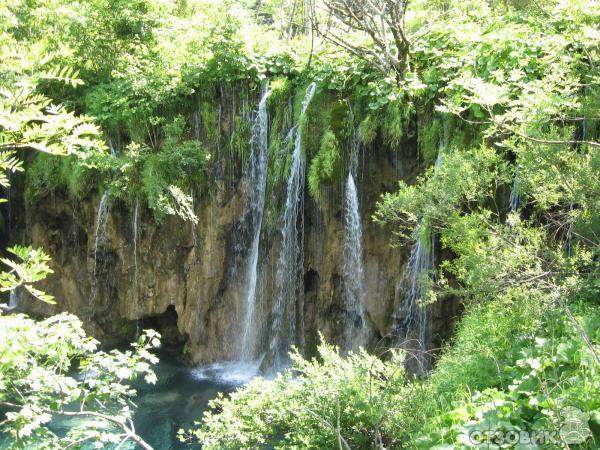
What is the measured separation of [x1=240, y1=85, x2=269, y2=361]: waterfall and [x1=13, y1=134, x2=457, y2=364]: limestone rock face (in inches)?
8.1

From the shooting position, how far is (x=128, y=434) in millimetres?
3445

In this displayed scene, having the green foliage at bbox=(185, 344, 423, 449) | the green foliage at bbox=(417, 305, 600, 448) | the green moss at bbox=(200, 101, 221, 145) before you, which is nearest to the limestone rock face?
the green moss at bbox=(200, 101, 221, 145)

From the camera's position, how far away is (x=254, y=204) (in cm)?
1051

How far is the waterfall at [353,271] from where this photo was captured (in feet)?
29.2

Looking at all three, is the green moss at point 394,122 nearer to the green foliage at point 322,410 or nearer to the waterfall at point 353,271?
the waterfall at point 353,271

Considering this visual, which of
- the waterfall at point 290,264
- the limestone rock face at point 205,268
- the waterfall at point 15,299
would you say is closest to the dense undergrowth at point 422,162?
the waterfall at point 290,264

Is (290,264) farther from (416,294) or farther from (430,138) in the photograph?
(430,138)

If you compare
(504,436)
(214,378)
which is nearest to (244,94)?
(214,378)

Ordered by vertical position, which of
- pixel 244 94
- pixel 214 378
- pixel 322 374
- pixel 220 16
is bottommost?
pixel 214 378

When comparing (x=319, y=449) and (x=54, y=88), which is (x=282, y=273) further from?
(x=54, y=88)

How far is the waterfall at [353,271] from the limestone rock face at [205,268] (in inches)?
4.5

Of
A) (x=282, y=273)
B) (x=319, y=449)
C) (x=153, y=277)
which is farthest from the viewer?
(x=153, y=277)

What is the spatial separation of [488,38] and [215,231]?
592cm

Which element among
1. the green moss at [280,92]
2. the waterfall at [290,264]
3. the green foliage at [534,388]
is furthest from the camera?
the green moss at [280,92]
